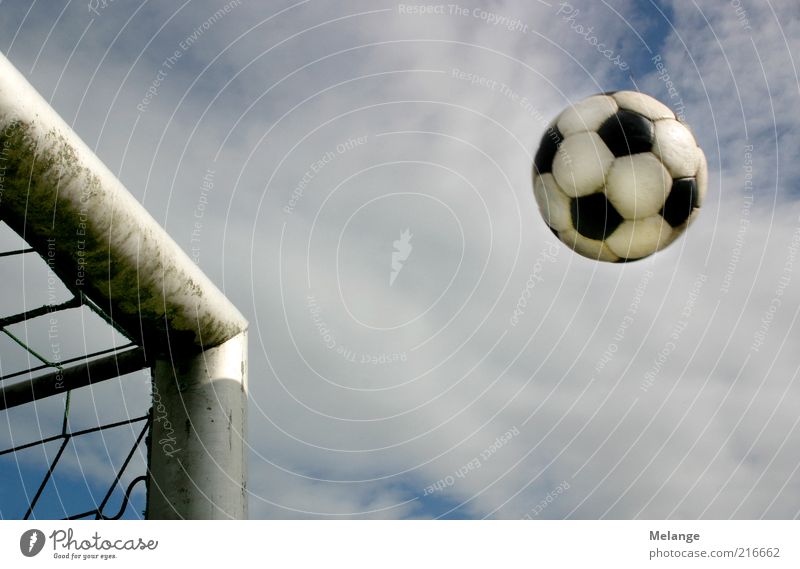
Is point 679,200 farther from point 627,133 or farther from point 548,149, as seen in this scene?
point 548,149

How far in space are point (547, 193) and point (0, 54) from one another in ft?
12.5

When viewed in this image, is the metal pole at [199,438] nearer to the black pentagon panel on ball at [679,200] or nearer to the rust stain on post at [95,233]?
the rust stain on post at [95,233]

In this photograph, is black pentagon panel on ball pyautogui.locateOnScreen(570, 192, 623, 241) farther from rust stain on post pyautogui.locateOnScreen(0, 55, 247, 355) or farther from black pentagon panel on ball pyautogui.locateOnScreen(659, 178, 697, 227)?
rust stain on post pyautogui.locateOnScreen(0, 55, 247, 355)

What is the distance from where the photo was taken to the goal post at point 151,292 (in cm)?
464

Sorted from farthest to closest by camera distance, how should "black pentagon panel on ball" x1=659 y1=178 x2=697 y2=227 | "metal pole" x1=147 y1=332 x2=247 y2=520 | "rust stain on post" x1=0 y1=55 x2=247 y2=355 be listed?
1. "metal pole" x1=147 y1=332 x2=247 y2=520
2. "black pentagon panel on ball" x1=659 y1=178 x2=697 y2=227
3. "rust stain on post" x1=0 y1=55 x2=247 y2=355

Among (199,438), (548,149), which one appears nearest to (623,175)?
(548,149)

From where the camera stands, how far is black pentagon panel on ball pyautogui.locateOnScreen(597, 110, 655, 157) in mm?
5535

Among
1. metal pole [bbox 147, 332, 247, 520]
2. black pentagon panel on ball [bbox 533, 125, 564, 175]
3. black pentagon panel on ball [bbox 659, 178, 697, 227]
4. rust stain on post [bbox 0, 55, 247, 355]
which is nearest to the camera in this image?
rust stain on post [bbox 0, 55, 247, 355]

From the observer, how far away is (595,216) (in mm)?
5605
